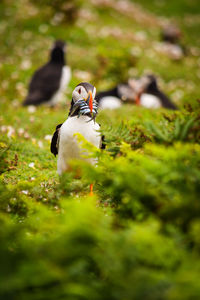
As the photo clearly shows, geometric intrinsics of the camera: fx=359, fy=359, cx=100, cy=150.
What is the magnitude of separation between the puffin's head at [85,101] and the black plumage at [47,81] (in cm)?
633

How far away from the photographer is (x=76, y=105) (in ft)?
13.1

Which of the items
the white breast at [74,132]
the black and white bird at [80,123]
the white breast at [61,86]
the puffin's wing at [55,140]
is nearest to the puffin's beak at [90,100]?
the black and white bird at [80,123]

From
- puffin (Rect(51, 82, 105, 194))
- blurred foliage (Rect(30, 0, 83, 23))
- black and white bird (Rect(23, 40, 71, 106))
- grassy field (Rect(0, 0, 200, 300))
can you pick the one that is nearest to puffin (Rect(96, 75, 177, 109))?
black and white bird (Rect(23, 40, 71, 106))

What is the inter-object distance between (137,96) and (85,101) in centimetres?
739

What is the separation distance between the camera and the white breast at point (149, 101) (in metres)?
10.7

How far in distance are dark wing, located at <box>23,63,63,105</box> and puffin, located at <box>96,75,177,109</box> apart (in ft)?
4.37

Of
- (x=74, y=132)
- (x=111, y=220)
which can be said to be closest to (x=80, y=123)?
(x=74, y=132)

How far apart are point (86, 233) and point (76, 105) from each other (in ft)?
6.72

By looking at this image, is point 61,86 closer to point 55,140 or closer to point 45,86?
point 45,86

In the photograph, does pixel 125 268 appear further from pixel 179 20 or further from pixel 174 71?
pixel 179 20

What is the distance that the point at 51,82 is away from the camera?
10312 millimetres

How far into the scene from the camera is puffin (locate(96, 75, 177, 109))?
1056 cm

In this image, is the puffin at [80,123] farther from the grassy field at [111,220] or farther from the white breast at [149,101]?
the white breast at [149,101]

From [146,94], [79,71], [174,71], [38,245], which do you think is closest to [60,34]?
[79,71]
